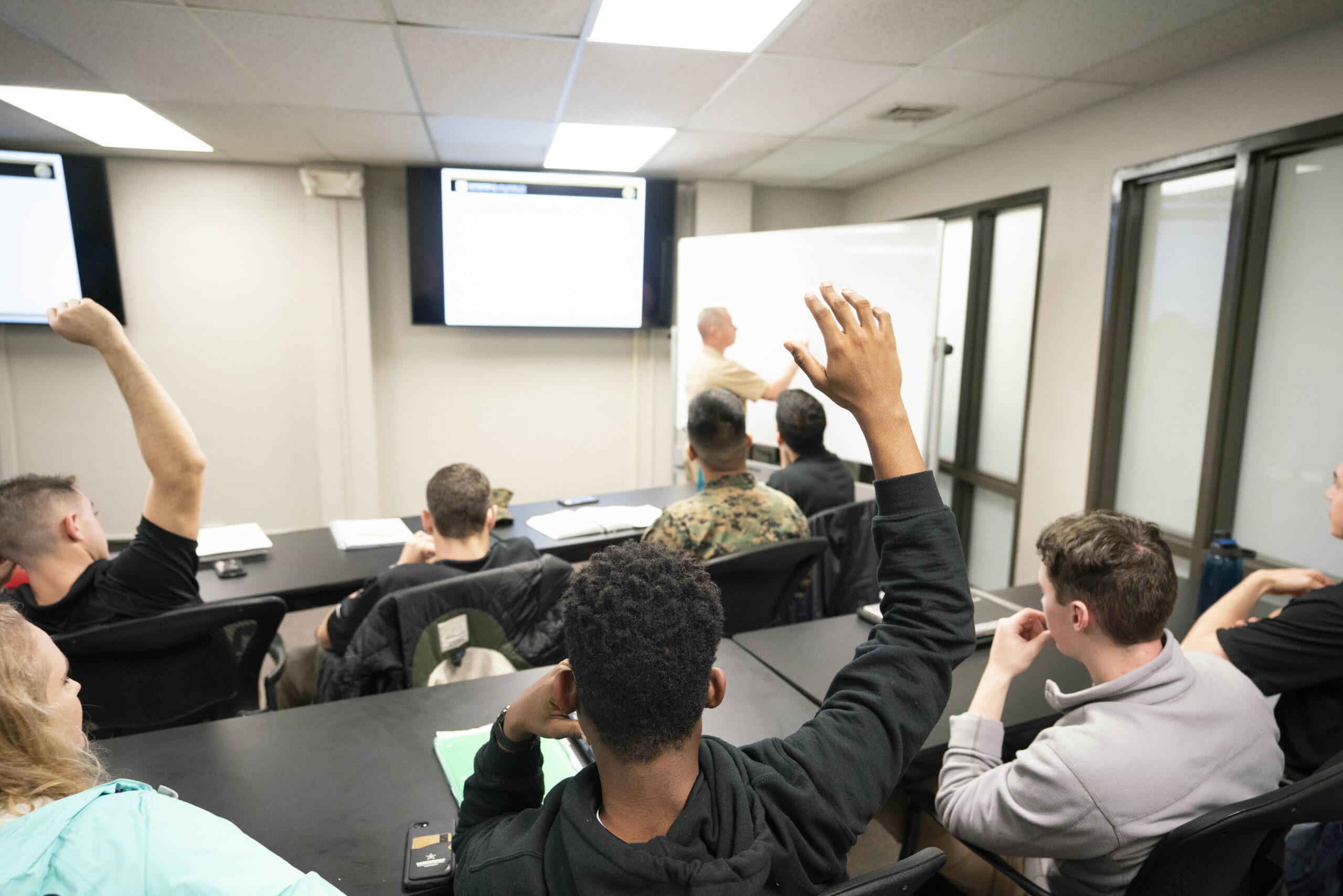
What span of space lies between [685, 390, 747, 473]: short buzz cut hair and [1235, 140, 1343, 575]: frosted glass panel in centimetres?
197

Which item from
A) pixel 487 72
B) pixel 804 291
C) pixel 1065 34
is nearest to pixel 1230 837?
pixel 1065 34

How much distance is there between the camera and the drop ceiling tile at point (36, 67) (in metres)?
2.59

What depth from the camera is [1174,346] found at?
3.04 m

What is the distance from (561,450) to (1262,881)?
4396 millimetres

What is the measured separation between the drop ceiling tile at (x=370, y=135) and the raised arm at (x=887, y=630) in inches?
132

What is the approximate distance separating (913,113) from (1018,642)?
279 cm

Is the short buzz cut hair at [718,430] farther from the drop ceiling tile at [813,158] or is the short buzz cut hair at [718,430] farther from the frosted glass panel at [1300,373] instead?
the drop ceiling tile at [813,158]

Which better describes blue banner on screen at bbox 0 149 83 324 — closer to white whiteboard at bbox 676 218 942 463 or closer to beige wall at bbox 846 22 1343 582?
white whiteboard at bbox 676 218 942 463

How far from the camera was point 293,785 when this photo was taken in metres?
1.09

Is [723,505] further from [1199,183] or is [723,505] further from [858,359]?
[1199,183]

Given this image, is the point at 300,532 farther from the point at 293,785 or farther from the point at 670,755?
the point at 670,755

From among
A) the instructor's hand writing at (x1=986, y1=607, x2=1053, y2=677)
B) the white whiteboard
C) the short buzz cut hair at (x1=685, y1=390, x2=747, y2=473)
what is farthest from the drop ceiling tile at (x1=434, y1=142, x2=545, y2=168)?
the instructor's hand writing at (x1=986, y1=607, x2=1053, y2=677)

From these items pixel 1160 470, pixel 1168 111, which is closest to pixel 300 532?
pixel 1160 470

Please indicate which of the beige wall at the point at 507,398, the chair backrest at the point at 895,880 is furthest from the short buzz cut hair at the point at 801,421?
the beige wall at the point at 507,398
